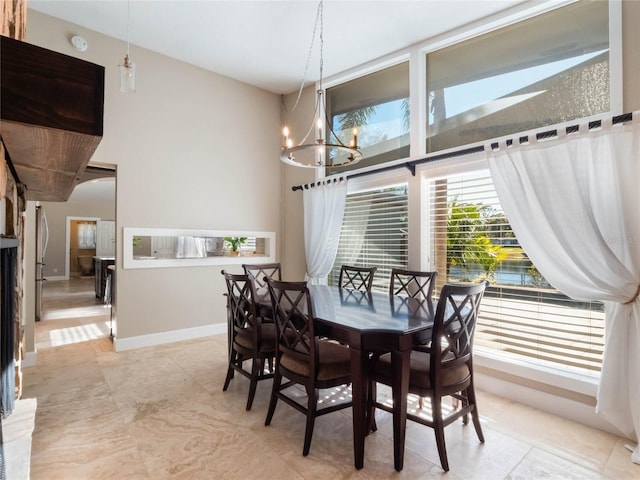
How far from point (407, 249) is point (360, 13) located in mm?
2391

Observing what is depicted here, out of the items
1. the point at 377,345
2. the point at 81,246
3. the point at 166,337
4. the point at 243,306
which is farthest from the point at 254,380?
the point at 81,246

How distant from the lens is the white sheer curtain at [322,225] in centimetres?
420

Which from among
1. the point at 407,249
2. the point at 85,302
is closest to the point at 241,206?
the point at 407,249

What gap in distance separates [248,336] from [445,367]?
1.48 metres

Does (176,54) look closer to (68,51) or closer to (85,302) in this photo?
(68,51)

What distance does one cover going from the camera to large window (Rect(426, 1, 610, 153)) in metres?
2.55

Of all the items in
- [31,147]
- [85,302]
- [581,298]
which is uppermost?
[31,147]

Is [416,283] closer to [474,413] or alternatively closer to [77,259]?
[474,413]

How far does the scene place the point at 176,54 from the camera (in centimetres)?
405

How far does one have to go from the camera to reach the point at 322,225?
434 cm

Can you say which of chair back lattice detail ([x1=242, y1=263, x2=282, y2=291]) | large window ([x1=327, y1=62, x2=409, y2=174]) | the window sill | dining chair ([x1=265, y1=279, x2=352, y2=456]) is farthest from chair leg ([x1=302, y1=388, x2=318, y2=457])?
large window ([x1=327, y1=62, x2=409, y2=174])

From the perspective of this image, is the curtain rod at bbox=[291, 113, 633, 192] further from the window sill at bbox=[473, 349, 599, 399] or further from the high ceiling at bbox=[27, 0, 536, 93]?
the window sill at bbox=[473, 349, 599, 399]

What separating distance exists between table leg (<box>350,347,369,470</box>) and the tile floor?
0.32ft

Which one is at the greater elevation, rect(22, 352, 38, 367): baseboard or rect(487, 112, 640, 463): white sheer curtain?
rect(487, 112, 640, 463): white sheer curtain
